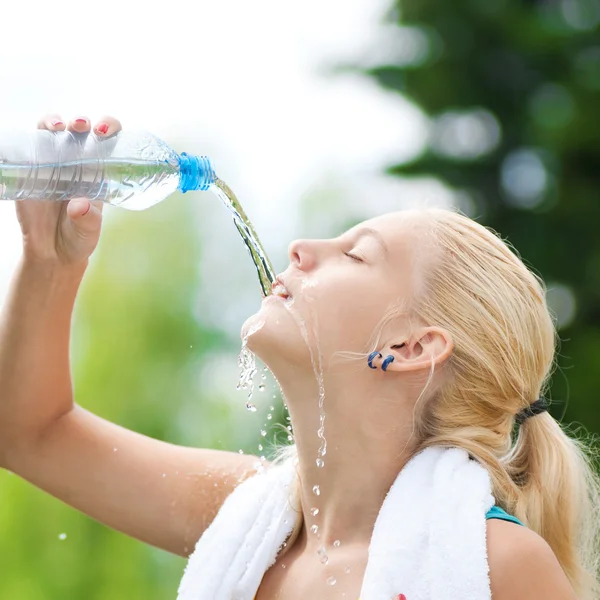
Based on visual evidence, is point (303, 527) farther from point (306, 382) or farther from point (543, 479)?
point (543, 479)

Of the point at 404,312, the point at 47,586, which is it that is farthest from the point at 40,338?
the point at 47,586

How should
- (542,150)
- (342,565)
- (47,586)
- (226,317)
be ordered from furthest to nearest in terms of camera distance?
(226,317), (47,586), (542,150), (342,565)

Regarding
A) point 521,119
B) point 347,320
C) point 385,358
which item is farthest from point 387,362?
point 521,119

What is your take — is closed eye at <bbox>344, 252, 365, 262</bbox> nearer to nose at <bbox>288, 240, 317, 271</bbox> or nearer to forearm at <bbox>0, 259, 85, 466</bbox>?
nose at <bbox>288, 240, 317, 271</bbox>

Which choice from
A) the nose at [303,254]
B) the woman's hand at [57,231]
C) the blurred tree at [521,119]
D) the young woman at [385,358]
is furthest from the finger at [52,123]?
the blurred tree at [521,119]

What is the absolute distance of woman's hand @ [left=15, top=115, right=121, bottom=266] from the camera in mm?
2059

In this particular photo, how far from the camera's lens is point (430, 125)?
7.02 meters

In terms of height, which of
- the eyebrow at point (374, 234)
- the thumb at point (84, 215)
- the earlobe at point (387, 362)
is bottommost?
the earlobe at point (387, 362)

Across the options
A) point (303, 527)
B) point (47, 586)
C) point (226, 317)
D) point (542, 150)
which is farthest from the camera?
point (226, 317)

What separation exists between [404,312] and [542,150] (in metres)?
5.19

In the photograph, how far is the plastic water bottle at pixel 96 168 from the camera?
1974 millimetres

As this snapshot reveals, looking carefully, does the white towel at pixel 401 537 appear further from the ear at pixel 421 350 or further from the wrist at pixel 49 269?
the wrist at pixel 49 269

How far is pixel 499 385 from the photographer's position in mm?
2000

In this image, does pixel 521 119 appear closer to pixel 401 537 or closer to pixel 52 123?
pixel 52 123
